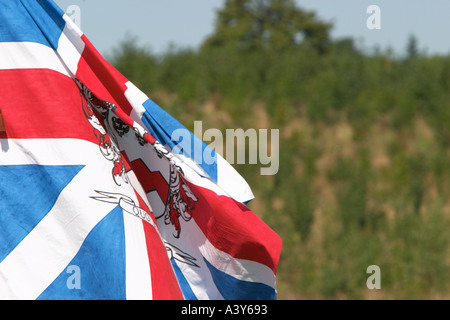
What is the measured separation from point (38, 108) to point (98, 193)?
56 cm

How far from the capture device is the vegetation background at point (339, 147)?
33.6 feet

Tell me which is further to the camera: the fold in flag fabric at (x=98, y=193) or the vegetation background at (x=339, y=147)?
the vegetation background at (x=339, y=147)

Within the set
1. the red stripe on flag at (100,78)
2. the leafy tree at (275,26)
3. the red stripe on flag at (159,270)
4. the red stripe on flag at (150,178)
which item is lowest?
the red stripe on flag at (159,270)

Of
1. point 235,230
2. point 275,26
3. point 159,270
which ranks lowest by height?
point 159,270

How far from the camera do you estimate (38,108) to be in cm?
340

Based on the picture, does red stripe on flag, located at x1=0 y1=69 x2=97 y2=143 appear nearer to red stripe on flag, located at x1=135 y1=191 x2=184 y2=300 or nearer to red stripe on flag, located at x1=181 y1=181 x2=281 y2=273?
red stripe on flag, located at x1=135 y1=191 x2=184 y2=300

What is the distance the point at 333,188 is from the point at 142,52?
19.1ft

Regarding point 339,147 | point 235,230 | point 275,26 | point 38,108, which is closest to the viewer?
point 38,108

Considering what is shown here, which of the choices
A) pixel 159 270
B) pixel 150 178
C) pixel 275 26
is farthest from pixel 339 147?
pixel 275 26

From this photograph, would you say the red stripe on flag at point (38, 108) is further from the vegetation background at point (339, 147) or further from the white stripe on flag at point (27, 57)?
the vegetation background at point (339, 147)

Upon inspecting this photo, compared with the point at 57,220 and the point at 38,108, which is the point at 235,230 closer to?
the point at 57,220

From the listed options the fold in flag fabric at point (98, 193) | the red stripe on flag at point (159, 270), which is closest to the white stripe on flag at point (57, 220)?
the fold in flag fabric at point (98, 193)

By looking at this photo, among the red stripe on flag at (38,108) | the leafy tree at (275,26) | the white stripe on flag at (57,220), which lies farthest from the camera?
the leafy tree at (275,26)

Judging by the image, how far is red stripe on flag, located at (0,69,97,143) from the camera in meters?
3.36
